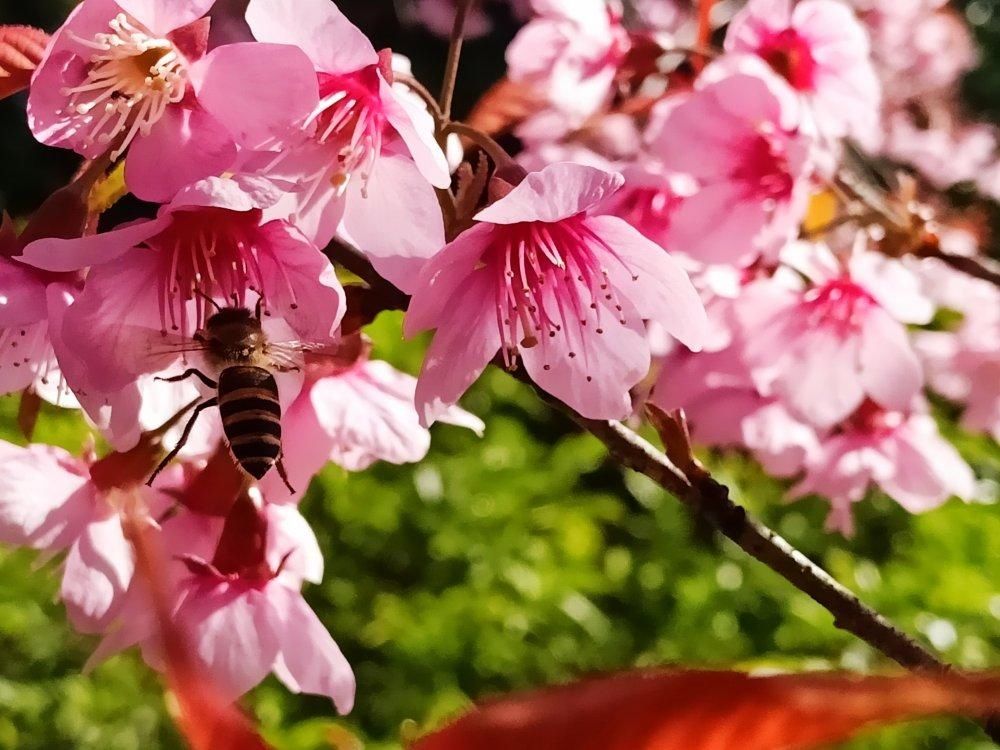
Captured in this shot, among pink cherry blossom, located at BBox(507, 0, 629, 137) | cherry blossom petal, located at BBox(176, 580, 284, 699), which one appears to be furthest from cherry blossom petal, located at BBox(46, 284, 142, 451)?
pink cherry blossom, located at BBox(507, 0, 629, 137)

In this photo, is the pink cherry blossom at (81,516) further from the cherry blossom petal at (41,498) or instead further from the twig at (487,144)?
the twig at (487,144)

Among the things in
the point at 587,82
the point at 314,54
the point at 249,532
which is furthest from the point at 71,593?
the point at 587,82

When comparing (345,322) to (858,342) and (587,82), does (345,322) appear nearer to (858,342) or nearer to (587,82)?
(858,342)

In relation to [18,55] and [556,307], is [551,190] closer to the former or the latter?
[556,307]

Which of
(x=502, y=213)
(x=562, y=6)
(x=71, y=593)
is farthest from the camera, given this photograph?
(x=562, y=6)

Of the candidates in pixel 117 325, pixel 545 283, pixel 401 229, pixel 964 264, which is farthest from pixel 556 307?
pixel 964 264
